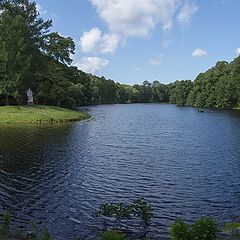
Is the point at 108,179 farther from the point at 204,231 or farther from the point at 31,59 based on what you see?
the point at 31,59

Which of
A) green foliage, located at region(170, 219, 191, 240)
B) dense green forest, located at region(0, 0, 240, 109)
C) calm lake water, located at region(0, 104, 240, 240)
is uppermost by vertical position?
dense green forest, located at region(0, 0, 240, 109)

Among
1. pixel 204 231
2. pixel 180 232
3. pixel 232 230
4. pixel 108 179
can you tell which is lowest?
pixel 108 179

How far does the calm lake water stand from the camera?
18422 millimetres

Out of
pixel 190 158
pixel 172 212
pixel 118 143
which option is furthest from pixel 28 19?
pixel 172 212

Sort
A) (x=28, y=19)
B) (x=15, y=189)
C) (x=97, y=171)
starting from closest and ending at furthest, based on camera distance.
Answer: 1. (x=15, y=189)
2. (x=97, y=171)
3. (x=28, y=19)

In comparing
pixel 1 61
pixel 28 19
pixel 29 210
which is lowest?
pixel 29 210

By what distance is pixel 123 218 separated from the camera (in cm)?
1716

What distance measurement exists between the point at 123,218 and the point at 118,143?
26068 millimetres

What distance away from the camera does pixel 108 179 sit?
1007 inches

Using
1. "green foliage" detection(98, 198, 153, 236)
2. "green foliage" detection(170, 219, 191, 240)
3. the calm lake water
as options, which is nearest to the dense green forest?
the calm lake water

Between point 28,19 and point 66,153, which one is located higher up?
point 28,19

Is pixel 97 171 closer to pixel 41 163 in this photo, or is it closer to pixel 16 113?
pixel 41 163

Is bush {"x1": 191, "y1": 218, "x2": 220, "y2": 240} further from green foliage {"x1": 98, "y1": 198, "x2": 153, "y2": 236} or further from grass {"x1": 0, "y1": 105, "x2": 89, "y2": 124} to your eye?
grass {"x1": 0, "y1": 105, "x2": 89, "y2": 124}

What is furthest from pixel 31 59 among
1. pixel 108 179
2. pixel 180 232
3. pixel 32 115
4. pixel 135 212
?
pixel 180 232
